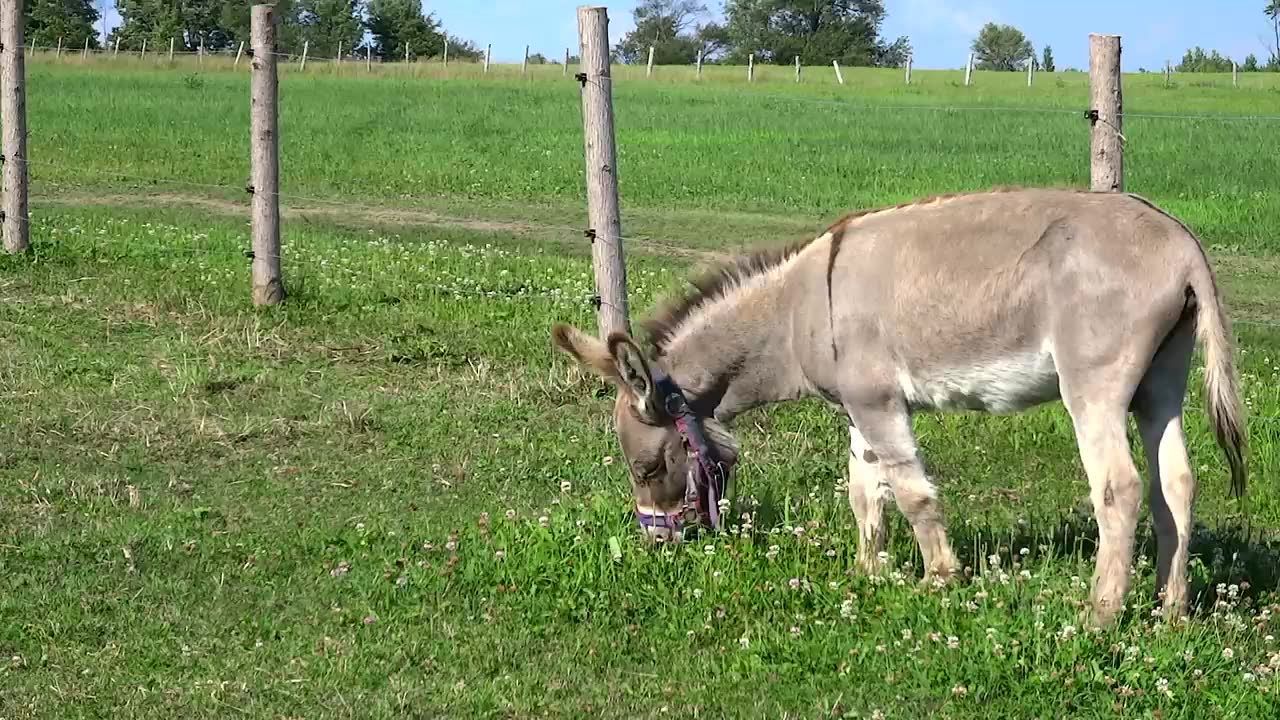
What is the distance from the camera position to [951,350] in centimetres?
579

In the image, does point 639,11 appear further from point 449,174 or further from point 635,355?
point 635,355

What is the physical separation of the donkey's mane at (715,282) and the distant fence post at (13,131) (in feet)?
27.0

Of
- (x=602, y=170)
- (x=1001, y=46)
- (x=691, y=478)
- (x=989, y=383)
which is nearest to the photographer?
(x=989, y=383)

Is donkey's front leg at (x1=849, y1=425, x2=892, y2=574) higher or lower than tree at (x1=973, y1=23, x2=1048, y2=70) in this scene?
lower

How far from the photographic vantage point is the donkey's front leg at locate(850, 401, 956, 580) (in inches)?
234

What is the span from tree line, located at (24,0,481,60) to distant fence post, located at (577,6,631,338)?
6202cm

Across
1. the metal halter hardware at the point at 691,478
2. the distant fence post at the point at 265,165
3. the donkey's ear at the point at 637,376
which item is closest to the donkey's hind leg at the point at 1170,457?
the metal halter hardware at the point at 691,478

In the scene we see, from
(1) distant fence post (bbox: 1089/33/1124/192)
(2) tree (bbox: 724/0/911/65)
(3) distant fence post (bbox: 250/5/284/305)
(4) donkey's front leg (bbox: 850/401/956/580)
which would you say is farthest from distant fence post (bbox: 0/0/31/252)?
(2) tree (bbox: 724/0/911/65)

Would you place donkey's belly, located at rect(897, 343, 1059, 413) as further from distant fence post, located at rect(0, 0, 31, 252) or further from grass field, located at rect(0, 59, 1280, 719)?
distant fence post, located at rect(0, 0, 31, 252)

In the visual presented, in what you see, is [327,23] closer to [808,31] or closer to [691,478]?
[808,31]

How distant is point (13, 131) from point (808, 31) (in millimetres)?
90143

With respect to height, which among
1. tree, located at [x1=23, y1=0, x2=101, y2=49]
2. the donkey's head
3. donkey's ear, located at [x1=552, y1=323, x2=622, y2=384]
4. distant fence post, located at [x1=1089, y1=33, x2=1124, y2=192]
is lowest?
the donkey's head

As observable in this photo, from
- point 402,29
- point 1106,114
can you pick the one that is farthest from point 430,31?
point 1106,114

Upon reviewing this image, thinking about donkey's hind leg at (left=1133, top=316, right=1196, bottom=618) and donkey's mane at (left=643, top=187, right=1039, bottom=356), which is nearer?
donkey's hind leg at (left=1133, top=316, right=1196, bottom=618)
